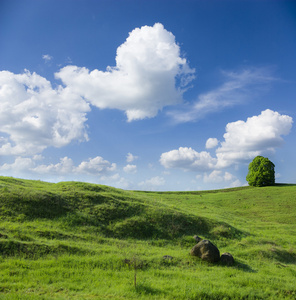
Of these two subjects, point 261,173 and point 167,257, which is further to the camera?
point 261,173

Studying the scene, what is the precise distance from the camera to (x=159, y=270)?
14883 mm

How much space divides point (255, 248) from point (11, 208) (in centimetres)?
2236

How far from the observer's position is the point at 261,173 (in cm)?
6938

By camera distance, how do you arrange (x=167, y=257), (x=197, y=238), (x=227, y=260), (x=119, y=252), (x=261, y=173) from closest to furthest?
(x=167, y=257), (x=119, y=252), (x=227, y=260), (x=197, y=238), (x=261, y=173)

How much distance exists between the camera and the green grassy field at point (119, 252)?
39.4ft

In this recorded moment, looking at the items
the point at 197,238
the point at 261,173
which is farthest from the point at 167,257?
the point at 261,173

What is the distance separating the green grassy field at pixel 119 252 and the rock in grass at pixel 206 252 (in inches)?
17.7

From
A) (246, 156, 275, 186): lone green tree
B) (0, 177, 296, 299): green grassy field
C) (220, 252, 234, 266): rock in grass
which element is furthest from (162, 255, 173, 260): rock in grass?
(246, 156, 275, 186): lone green tree

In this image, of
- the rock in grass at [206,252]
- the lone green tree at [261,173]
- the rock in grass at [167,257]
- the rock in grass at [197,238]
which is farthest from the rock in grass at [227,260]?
the lone green tree at [261,173]

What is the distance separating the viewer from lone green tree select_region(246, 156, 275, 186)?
6912 cm

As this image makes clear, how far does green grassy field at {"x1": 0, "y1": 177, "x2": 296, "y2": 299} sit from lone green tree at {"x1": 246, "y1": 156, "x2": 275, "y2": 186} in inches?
1520

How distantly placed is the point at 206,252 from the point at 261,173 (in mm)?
59284

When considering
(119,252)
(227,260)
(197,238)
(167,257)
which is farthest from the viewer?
(197,238)

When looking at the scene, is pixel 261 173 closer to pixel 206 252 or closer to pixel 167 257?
pixel 206 252
